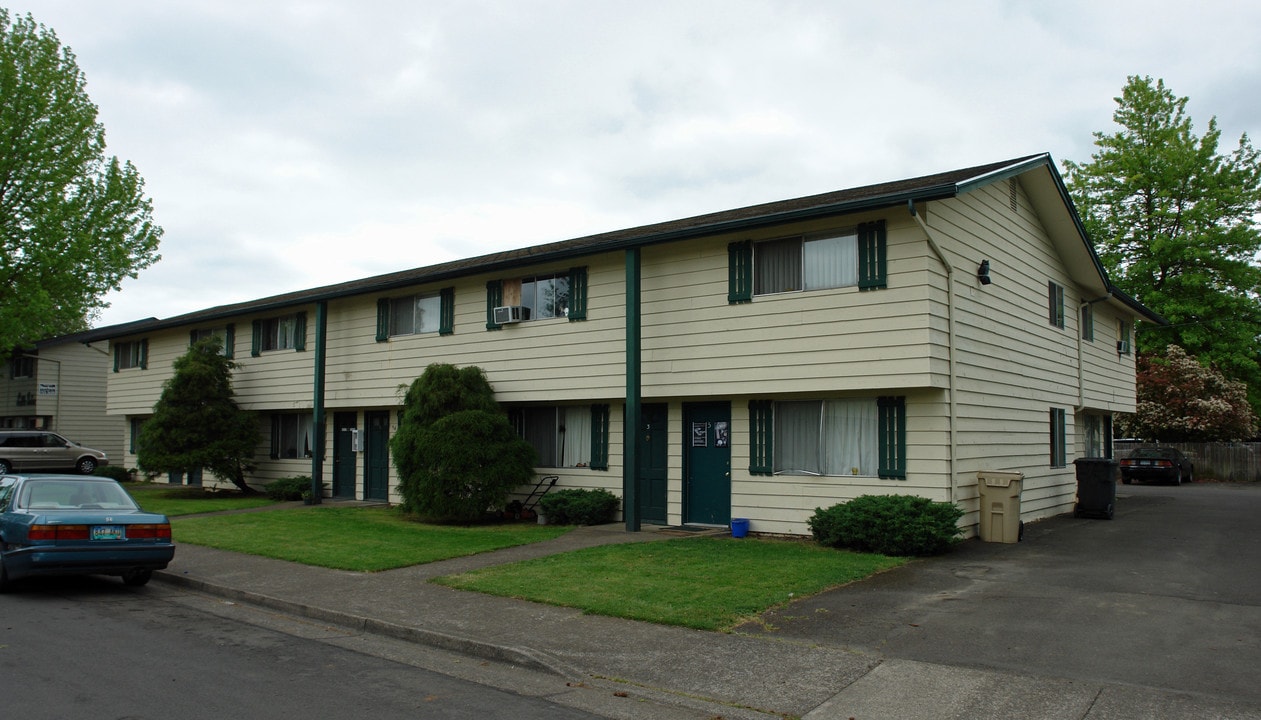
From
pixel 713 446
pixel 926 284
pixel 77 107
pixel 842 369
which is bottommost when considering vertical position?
pixel 713 446

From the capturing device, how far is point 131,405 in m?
29.9

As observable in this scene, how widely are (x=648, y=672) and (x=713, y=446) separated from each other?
864 cm

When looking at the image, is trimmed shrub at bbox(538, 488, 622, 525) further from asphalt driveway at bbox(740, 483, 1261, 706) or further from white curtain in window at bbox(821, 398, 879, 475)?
asphalt driveway at bbox(740, 483, 1261, 706)

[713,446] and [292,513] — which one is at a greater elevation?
[713,446]

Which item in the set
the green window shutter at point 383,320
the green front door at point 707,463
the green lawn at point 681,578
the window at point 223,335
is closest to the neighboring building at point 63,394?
the window at point 223,335

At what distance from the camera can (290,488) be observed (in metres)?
22.5

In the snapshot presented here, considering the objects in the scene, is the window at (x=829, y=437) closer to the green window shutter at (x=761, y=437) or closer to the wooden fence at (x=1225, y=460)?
the green window shutter at (x=761, y=437)

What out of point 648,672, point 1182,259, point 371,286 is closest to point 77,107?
point 371,286

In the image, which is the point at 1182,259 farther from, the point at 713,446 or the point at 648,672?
the point at 648,672

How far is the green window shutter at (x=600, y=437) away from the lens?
17.2 metres

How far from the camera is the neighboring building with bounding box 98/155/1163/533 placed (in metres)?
13.4

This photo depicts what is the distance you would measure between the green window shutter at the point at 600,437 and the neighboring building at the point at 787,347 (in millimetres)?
31

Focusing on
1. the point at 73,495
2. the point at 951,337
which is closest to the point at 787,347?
the point at 951,337

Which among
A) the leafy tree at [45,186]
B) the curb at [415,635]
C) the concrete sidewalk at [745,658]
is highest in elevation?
the leafy tree at [45,186]
